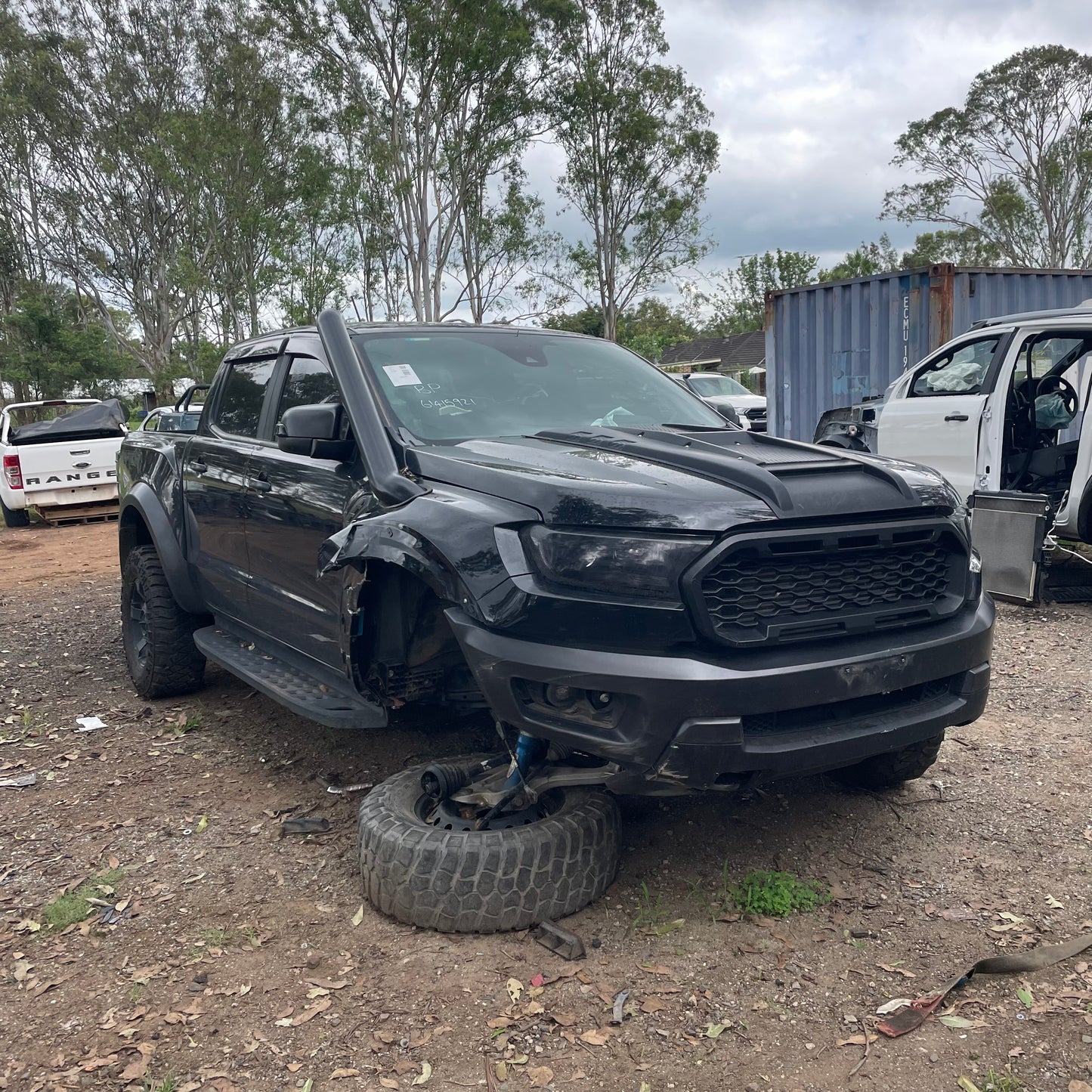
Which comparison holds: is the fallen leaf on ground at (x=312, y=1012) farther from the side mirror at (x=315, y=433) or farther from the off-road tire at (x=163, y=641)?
the off-road tire at (x=163, y=641)

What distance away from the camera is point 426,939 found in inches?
112

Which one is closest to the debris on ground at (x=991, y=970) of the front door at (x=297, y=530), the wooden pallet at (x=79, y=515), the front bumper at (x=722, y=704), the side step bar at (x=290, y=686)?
the front bumper at (x=722, y=704)

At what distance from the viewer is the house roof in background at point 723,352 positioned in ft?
171

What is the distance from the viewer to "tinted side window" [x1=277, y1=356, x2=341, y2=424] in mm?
3793

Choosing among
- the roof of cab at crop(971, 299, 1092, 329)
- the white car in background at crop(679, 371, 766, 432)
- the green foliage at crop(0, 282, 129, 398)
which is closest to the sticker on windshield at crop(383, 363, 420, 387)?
the roof of cab at crop(971, 299, 1092, 329)

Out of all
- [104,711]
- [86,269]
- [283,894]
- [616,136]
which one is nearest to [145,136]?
[86,269]

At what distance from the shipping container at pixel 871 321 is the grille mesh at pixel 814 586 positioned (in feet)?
31.0

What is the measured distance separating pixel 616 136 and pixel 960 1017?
88.2ft

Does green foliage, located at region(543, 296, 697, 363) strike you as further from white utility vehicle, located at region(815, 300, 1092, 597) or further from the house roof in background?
white utility vehicle, located at region(815, 300, 1092, 597)

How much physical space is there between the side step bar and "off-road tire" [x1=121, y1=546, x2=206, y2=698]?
1.18ft

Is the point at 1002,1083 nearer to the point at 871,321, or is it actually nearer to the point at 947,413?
the point at 947,413

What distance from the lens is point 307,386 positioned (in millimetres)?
4016

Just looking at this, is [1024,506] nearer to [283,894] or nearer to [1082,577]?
[1082,577]

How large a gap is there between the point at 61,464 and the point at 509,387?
11.9 meters
